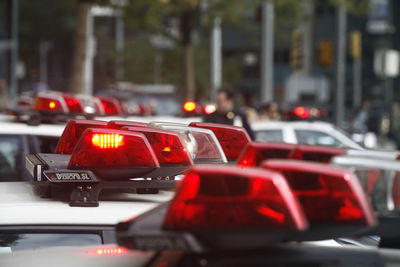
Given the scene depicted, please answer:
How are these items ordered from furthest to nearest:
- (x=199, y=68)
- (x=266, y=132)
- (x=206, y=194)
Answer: (x=199, y=68), (x=266, y=132), (x=206, y=194)

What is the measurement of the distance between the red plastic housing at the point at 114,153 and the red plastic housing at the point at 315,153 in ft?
2.62

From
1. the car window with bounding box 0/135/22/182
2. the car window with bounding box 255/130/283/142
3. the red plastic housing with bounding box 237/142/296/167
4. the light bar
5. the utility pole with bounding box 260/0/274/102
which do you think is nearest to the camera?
the red plastic housing with bounding box 237/142/296/167

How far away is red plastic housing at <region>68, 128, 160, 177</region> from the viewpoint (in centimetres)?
340

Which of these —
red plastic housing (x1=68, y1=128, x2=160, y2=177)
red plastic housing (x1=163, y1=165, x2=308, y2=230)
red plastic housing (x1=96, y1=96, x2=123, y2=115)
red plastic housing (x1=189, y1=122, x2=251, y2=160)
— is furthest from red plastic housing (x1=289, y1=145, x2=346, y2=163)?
red plastic housing (x1=96, y1=96, x2=123, y2=115)

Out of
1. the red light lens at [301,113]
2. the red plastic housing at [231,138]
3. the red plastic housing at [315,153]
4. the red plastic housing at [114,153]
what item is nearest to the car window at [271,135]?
the red light lens at [301,113]

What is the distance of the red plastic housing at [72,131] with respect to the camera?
4102mm

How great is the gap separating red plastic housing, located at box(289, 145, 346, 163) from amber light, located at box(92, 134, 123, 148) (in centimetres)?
85

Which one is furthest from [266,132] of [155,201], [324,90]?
[324,90]

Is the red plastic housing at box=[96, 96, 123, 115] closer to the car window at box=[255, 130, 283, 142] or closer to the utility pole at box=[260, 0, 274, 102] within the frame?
the car window at box=[255, 130, 283, 142]

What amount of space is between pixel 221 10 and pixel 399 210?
26.8 metres

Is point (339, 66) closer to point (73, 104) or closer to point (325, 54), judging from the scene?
point (325, 54)

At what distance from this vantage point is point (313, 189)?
8.09ft

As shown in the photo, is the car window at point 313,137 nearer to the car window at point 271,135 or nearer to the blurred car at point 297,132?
the blurred car at point 297,132

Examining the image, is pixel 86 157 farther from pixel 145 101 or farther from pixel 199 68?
pixel 199 68
